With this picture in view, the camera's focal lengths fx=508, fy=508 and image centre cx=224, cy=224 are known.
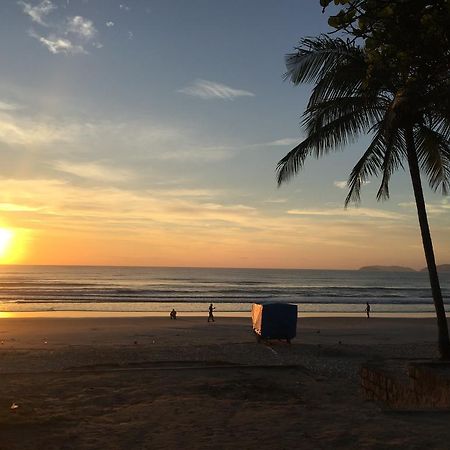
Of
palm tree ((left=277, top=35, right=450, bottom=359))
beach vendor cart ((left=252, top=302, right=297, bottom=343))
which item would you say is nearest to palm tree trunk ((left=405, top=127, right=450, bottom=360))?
palm tree ((left=277, top=35, right=450, bottom=359))

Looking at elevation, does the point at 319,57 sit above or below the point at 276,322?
above

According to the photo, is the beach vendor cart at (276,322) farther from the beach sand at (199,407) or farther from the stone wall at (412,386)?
the stone wall at (412,386)

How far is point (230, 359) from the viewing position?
16.6 m

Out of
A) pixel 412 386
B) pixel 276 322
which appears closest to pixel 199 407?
pixel 412 386

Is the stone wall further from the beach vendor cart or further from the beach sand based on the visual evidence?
the beach vendor cart

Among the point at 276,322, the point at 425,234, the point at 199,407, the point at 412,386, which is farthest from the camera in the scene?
the point at 276,322

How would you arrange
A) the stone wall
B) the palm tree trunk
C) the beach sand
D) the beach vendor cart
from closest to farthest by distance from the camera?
1. the beach sand
2. the stone wall
3. the palm tree trunk
4. the beach vendor cart

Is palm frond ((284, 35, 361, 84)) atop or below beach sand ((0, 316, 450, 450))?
atop

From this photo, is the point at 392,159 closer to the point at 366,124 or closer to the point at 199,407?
the point at 366,124

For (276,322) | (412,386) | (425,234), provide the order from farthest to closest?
1. (276,322)
2. (425,234)
3. (412,386)

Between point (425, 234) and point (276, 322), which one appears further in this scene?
point (276, 322)

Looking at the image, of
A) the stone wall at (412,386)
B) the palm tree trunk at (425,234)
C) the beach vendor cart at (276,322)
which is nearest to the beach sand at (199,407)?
the stone wall at (412,386)

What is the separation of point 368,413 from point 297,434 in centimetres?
151

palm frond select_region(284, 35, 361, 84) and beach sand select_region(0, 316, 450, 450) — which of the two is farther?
palm frond select_region(284, 35, 361, 84)
